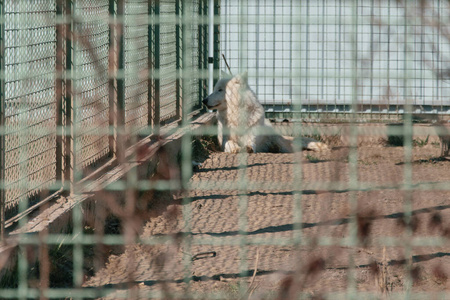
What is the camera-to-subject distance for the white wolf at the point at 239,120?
7793 mm

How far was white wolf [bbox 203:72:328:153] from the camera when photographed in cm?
779

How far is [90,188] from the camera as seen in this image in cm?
443

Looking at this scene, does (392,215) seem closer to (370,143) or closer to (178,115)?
(178,115)

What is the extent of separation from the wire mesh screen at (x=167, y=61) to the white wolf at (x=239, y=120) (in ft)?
2.66

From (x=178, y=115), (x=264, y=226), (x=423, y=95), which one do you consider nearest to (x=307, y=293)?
(x=264, y=226)

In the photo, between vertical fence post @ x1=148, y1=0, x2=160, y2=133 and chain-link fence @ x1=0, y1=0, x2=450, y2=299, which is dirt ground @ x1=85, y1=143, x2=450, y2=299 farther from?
vertical fence post @ x1=148, y1=0, x2=160, y2=133

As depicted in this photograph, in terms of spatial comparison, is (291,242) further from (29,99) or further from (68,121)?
(68,121)

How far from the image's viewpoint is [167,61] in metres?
6.64

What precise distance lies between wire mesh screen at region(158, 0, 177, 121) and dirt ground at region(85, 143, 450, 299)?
80 cm

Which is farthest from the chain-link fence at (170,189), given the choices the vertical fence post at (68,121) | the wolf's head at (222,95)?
the wolf's head at (222,95)

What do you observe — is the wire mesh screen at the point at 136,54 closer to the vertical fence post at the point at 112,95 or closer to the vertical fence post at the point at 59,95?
the vertical fence post at the point at 112,95

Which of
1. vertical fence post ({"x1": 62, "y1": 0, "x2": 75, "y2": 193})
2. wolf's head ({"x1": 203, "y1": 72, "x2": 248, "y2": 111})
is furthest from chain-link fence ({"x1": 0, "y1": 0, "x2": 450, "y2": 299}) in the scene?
wolf's head ({"x1": 203, "y1": 72, "x2": 248, "y2": 111})

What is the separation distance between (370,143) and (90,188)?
5139 mm

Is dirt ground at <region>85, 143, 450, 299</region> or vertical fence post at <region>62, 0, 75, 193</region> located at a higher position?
vertical fence post at <region>62, 0, 75, 193</region>
